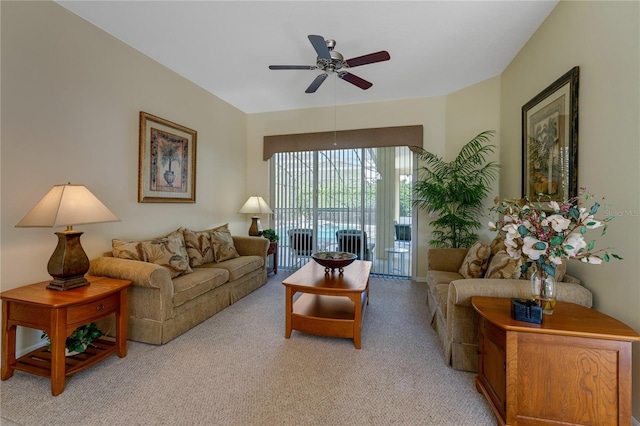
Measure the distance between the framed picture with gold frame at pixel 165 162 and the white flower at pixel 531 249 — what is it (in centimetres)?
353

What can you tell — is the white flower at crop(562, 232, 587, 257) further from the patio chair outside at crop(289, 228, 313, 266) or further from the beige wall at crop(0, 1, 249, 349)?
the patio chair outside at crop(289, 228, 313, 266)

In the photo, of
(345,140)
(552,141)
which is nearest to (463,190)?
(552,141)

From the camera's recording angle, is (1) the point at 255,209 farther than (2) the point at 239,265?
Yes

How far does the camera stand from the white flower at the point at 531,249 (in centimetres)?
142

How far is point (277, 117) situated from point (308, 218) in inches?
76.2

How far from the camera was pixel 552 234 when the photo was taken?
1.45 meters

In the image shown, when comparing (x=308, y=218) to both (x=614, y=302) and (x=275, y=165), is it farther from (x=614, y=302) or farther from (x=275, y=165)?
(x=614, y=302)

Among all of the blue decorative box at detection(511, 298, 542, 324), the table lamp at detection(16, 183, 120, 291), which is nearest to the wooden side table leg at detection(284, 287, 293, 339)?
the table lamp at detection(16, 183, 120, 291)

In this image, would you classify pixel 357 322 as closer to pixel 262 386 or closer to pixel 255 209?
pixel 262 386

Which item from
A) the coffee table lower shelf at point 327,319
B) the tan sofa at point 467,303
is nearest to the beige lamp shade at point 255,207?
the coffee table lower shelf at point 327,319

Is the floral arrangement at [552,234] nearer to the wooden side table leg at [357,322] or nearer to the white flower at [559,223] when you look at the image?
the white flower at [559,223]

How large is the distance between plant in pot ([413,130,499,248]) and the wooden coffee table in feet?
5.52

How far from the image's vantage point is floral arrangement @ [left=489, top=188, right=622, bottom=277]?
4.52 feet

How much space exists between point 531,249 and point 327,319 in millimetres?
1639
